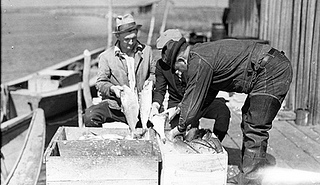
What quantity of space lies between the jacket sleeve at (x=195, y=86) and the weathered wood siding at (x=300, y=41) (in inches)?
135

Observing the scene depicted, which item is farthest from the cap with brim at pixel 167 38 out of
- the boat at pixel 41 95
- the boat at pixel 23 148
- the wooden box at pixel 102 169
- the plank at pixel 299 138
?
the boat at pixel 41 95

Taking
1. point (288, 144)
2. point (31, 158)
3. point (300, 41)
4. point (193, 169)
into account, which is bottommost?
point (31, 158)

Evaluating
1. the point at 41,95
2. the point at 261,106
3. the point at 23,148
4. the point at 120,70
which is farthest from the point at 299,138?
the point at 41,95

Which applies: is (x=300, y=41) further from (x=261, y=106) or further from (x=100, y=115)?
(x=100, y=115)

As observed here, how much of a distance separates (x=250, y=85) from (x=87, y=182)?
1748 mm

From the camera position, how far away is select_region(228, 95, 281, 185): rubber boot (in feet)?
13.8

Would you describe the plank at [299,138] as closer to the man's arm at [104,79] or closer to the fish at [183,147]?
the fish at [183,147]

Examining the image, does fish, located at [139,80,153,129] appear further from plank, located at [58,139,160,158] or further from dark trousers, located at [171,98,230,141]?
dark trousers, located at [171,98,230,141]

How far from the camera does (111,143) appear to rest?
13.5 feet

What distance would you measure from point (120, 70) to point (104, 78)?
0.22 metres

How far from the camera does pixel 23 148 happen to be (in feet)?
23.0

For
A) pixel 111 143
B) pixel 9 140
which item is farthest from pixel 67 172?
pixel 9 140

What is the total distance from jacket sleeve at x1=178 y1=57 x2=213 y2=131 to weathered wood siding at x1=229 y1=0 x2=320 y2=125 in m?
3.42

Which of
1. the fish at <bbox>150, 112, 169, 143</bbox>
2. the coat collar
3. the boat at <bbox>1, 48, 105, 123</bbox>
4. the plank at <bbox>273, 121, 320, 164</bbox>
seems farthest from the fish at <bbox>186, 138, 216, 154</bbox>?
the boat at <bbox>1, 48, 105, 123</bbox>
